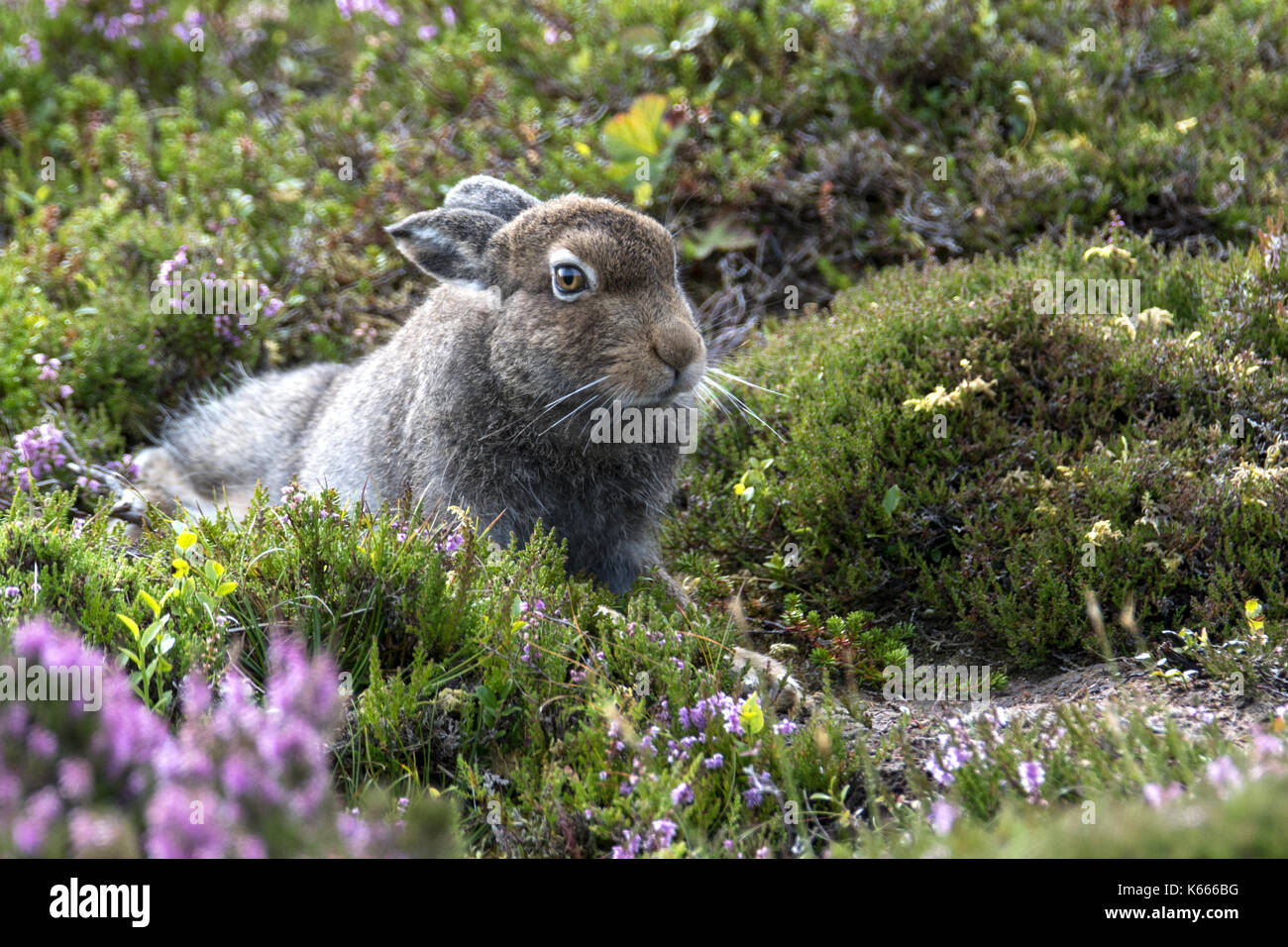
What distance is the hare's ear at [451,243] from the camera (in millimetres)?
6070

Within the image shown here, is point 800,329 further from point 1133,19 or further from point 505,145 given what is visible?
point 1133,19

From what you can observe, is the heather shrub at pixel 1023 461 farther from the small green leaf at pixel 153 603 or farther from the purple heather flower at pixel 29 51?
the purple heather flower at pixel 29 51

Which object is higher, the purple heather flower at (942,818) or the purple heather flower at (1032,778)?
the purple heather flower at (1032,778)

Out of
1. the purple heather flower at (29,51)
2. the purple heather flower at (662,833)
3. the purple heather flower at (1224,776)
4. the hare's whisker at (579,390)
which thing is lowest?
the purple heather flower at (662,833)

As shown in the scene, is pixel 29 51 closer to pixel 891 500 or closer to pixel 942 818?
pixel 891 500

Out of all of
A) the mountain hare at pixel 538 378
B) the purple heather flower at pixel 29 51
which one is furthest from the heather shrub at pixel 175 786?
the purple heather flower at pixel 29 51

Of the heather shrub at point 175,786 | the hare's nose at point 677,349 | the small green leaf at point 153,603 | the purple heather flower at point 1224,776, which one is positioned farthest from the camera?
the hare's nose at point 677,349

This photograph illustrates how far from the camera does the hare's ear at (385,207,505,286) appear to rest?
607 centimetres

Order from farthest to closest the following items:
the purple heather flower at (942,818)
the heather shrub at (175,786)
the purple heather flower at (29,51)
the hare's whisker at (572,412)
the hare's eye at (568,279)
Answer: the purple heather flower at (29,51)
the hare's eye at (568,279)
the hare's whisker at (572,412)
the purple heather flower at (942,818)
the heather shrub at (175,786)

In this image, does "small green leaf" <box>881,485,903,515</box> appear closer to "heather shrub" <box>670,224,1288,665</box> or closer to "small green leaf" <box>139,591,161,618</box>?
"heather shrub" <box>670,224,1288,665</box>

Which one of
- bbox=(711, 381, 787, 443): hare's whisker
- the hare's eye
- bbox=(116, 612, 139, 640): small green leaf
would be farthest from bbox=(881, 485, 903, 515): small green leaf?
bbox=(116, 612, 139, 640): small green leaf

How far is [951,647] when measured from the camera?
589 cm
